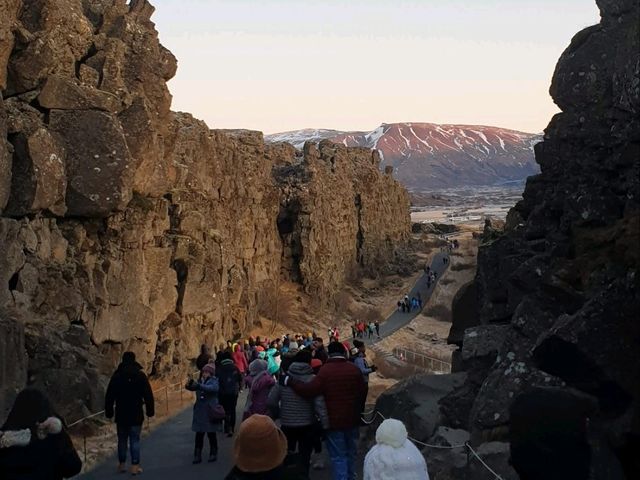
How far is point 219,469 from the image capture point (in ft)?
40.7

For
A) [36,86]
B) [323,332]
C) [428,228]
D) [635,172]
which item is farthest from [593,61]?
[428,228]

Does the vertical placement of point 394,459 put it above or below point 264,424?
below

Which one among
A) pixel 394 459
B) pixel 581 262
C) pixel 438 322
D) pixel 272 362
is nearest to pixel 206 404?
pixel 272 362

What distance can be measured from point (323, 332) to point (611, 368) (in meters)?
47.6

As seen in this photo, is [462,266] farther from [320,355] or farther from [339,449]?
[339,449]

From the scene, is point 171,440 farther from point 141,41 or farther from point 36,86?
point 141,41

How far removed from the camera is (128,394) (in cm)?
1170

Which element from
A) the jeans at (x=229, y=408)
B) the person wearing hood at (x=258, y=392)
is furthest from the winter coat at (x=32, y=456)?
the jeans at (x=229, y=408)

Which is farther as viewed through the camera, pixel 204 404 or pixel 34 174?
pixel 34 174

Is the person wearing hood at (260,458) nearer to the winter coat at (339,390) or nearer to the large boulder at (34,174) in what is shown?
the winter coat at (339,390)

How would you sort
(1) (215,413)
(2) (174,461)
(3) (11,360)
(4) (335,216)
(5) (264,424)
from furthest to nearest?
(4) (335,216) < (3) (11,360) < (2) (174,461) < (1) (215,413) < (5) (264,424)

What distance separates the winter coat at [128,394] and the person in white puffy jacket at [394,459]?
6678 millimetres

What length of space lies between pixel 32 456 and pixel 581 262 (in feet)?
24.6

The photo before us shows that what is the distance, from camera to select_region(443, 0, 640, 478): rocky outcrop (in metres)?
7.69
